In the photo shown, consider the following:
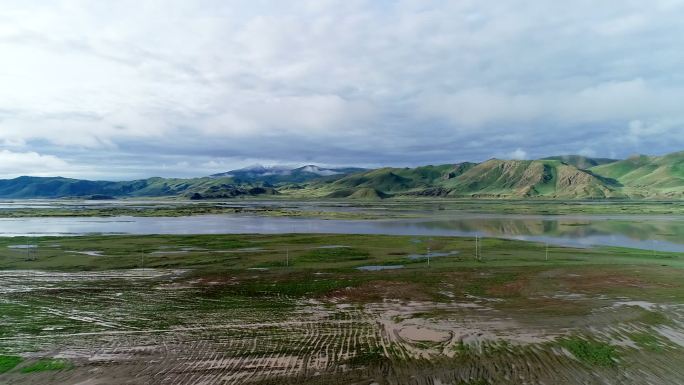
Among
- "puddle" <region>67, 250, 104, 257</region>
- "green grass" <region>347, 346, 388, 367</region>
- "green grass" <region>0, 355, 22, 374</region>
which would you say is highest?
"puddle" <region>67, 250, 104, 257</region>

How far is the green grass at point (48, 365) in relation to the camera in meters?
18.4

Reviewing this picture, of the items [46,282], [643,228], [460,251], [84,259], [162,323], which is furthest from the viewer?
[643,228]

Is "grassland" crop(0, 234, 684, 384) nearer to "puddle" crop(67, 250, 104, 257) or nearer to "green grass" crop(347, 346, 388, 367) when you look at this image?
"green grass" crop(347, 346, 388, 367)

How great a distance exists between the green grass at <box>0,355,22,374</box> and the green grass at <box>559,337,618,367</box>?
26791 millimetres

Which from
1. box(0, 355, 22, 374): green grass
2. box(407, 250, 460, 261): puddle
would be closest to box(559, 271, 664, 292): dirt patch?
box(407, 250, 460, 261): puddle

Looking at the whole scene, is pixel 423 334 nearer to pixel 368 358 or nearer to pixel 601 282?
pixel 368 358

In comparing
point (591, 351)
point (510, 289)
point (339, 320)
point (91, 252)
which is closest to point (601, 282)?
point (510, 289)

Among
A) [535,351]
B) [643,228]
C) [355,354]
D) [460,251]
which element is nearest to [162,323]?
[355,354]

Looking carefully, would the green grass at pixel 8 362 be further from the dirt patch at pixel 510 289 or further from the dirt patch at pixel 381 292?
the dirt patch at pixel 510 289

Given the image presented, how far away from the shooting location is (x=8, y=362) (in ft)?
62.0

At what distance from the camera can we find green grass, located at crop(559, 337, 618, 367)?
19.3 metres

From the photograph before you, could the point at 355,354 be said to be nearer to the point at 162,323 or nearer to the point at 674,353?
the point at 162,323

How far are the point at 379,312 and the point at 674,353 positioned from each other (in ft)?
51.3

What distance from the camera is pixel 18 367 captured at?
18562mm
